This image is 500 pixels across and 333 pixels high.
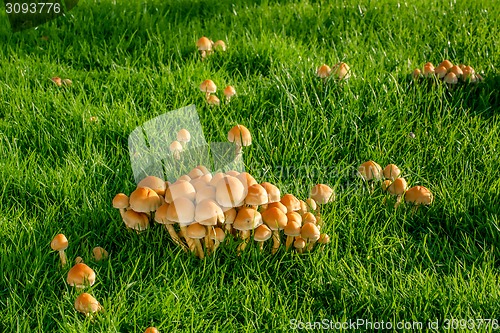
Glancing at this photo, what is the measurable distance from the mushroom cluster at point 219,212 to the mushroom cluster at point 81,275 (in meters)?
0.24

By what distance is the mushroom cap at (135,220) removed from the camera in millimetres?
2803

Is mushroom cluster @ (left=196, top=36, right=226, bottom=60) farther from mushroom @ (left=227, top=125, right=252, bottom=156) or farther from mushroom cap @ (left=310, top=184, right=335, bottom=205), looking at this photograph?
mushroom cap @ (left=310, top=184, right=335, bottom=205)

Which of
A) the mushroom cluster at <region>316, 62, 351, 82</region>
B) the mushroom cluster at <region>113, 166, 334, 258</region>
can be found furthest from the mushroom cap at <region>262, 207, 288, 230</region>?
the mushroom cluster at <region>316, 62, 351, 82</region>

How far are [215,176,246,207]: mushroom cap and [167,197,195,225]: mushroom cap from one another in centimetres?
11

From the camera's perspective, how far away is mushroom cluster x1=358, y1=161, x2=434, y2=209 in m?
3.09

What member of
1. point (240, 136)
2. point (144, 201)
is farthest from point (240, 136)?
point (144, 201)

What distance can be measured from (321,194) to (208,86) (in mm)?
1164

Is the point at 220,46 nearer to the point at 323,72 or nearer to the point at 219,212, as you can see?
the point at 323,72

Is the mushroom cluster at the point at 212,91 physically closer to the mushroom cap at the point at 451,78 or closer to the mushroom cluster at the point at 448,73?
the mushroom cluster at the point at 448,73

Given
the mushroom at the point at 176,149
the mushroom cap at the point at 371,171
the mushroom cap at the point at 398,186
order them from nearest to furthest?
the mushroom cap at the point at 398,186
the mushroom cap at the point at 371,171
the mushroom at the point at 176,149

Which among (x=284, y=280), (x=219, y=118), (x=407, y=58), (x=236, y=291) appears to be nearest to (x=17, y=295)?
(x=236, y=291)

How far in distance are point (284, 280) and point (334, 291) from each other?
207 mm

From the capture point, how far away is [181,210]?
2.62 m

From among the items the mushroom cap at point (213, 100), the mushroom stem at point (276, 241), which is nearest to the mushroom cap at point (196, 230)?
the mushroom stem at point (276, 241)
